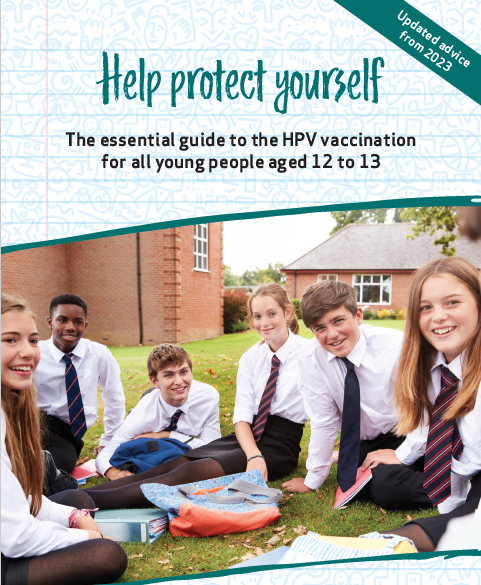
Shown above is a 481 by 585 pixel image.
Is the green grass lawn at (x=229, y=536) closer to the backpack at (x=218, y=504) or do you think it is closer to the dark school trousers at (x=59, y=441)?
the backpack at (x=218, y=504)

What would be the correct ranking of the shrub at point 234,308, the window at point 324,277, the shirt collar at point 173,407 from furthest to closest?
the shirt collar at point 173,407
the shrub at point 234,308
the window at point 324,277

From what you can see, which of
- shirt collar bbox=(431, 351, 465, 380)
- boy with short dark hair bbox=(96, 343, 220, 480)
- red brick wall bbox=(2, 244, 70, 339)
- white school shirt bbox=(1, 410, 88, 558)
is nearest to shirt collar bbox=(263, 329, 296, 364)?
boy with short dark hair bbox=(96, 343, 220, 480)

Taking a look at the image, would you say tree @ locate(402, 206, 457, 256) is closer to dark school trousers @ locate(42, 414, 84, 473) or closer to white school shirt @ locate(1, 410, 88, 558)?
white school shirt @ locate(1, 410, 88, 558)

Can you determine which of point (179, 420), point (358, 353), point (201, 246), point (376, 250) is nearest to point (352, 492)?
point (358, 353)

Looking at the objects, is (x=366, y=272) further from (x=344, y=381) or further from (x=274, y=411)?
Answer: (x=274, y=411)

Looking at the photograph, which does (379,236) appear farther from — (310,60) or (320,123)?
(310,60)

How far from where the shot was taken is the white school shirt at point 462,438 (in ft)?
7.74

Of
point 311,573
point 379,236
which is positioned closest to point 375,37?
point 379,236

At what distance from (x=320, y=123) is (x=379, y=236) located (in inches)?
27.2

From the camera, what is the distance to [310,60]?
234 centimetres

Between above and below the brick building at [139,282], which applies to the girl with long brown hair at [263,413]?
below

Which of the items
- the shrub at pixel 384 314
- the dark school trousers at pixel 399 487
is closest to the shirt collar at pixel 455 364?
the shrub at pixel 384 314

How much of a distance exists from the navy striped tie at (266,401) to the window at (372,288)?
779 mm

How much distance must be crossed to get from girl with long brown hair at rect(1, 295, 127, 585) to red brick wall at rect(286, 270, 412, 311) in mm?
1489
